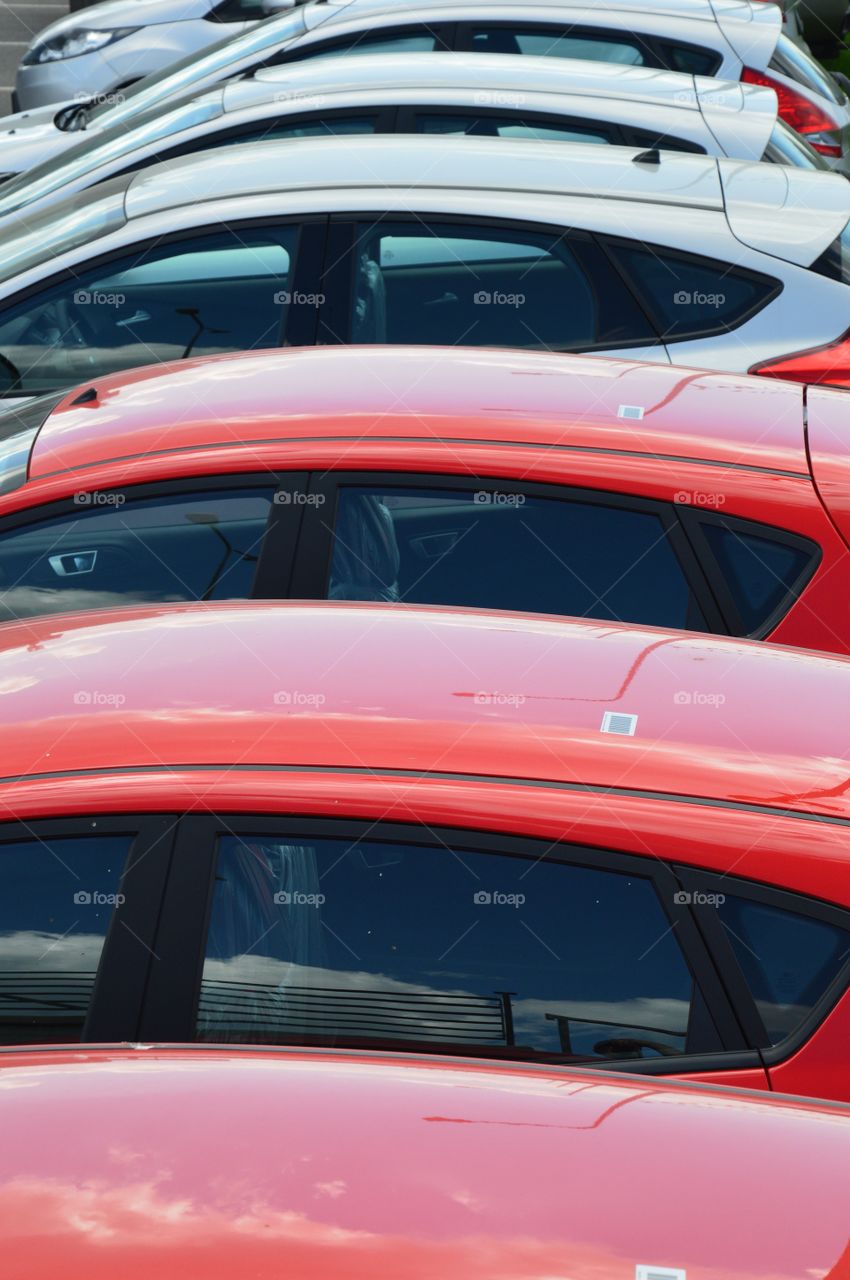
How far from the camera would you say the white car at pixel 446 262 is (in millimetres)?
4875

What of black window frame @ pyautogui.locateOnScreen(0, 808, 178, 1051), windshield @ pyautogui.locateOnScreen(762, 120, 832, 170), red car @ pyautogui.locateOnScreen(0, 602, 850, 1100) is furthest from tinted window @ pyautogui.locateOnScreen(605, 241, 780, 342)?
black window frame @ pyautogui.locateOnScreen(0, 808, 178, 1051)

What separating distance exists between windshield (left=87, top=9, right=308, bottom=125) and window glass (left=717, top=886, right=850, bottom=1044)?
18.7 feet

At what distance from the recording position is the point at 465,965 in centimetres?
236

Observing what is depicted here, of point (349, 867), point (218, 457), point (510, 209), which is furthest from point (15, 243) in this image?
point (349, 867)

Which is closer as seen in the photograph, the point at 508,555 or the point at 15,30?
the point at 508,555

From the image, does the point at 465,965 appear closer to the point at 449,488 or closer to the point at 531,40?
the point at 449,488

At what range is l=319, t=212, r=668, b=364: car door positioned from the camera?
4895 millimetres

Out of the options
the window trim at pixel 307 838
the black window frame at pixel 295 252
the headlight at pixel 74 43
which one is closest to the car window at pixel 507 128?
the black window frame at pixel 295 252

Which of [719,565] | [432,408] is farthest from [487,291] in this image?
[719,565]

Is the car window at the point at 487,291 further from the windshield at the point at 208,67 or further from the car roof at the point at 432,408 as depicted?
the windshield at the point at 208,67

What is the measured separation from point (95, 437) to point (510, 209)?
1.72m

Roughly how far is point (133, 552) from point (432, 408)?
31.4 inches

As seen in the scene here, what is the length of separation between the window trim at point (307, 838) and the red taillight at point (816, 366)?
2.72 m

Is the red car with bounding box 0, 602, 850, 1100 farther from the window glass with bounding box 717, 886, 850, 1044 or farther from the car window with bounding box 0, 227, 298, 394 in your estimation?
the car window with bounding box 0, 227, 298, 394
